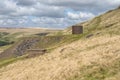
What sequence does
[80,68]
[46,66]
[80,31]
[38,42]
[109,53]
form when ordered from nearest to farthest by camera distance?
[80,68]
[109,53]
[46,66]
[38,42]
[80,31]

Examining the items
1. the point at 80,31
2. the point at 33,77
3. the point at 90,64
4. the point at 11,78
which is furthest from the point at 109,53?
the point at 80,31

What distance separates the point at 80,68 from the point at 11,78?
13268 mm

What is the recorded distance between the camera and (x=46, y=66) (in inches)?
1683

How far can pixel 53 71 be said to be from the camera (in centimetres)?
3809

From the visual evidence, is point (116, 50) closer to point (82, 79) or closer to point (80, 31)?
point (82, 79)

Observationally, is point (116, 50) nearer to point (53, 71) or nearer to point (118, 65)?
point (118, 65)

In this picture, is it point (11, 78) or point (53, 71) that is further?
point (11, 78)

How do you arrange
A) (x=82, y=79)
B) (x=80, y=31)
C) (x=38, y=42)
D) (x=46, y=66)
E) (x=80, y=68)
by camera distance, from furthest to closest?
(x=80, y=31) → (x=38, y=42) → (x=46, y=66) → (x=80, y=68) → (x=82, y=79)

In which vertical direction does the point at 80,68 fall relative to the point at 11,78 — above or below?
above

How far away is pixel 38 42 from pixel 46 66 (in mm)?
63305

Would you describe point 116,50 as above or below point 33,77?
above

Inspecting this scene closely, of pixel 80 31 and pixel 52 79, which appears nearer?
pixel 52 79

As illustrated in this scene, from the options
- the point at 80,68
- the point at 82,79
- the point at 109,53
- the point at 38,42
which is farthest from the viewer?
the point at 38,42

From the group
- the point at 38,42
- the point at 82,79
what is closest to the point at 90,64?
the point at 82,79
